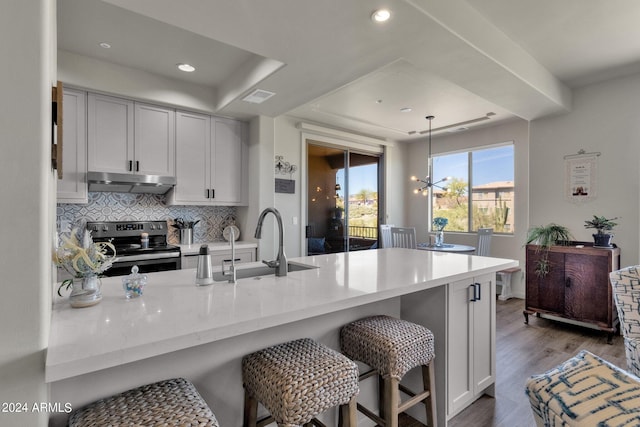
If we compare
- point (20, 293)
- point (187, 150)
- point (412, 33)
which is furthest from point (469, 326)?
point (187, 150)

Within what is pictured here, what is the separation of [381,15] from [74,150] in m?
2.98

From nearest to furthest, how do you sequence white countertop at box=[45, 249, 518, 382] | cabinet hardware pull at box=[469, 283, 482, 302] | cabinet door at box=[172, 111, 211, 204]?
1. white countertop at box=[45, 249, 518, 382]
2. cabinet hardware pull at box=[469, 283, 482, 302]
3. cabinet door at box=[172, 111, 211, 204]

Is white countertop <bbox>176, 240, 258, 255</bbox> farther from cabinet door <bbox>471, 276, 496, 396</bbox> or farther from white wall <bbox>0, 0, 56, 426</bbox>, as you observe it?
white wall <bbox>0, 0, 56, 426</bbox>

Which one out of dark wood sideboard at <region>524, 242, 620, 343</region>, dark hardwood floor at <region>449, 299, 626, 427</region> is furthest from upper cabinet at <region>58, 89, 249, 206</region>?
dark wood sideboard at <region>524, 242, 620, 343</region>

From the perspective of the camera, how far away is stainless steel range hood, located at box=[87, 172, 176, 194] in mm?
3102

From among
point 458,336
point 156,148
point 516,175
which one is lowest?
point 458,336

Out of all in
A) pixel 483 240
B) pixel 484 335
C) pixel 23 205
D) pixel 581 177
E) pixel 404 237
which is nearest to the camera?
pixel 23 205

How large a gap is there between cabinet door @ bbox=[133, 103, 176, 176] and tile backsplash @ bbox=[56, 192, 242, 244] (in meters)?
0.47

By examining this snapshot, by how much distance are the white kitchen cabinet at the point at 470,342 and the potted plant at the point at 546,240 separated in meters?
1.90

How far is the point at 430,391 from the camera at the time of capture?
1.75 m

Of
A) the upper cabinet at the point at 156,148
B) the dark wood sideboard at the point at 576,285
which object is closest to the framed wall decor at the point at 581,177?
the dark wood sideboard at the point at 576,285

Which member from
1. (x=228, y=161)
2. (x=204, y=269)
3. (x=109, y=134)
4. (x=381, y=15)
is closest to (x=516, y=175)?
(x=381, y=15)

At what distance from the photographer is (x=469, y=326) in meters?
1.99

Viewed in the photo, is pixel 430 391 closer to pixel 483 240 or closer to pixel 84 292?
pixel 84 292
